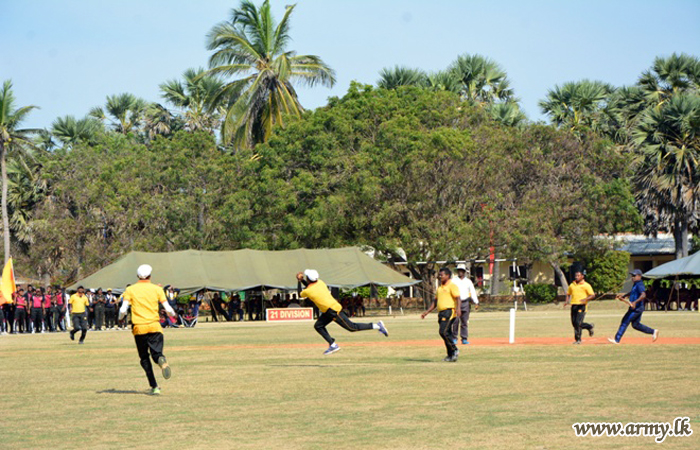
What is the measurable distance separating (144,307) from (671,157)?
169 feet

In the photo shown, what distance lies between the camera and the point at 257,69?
6594 cm

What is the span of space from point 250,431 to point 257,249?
163 ft

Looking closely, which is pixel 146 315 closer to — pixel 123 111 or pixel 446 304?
pixel 446 304

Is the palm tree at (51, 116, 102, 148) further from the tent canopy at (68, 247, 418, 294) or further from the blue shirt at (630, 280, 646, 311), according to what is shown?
the blue shirt at (630, 280, 646, 311)

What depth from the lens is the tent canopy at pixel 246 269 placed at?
52.4m

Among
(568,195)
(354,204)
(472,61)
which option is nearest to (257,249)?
→ (354,204)

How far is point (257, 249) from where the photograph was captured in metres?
60.6

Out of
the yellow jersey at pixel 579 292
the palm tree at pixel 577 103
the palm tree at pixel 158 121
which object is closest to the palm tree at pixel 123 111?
the palm tree at pixel 158 121

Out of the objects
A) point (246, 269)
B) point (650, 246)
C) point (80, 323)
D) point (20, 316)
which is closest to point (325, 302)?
point (80, 323)

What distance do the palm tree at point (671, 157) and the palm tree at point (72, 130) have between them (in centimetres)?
3837

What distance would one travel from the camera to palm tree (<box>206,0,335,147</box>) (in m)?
65.2

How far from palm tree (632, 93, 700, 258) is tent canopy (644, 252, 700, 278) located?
200 inches

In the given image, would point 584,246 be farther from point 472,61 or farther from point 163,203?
point 163,203

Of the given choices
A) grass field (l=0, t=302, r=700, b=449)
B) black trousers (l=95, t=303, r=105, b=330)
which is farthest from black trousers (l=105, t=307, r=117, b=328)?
grass field (l=0, t=302, r=700, b=449)
